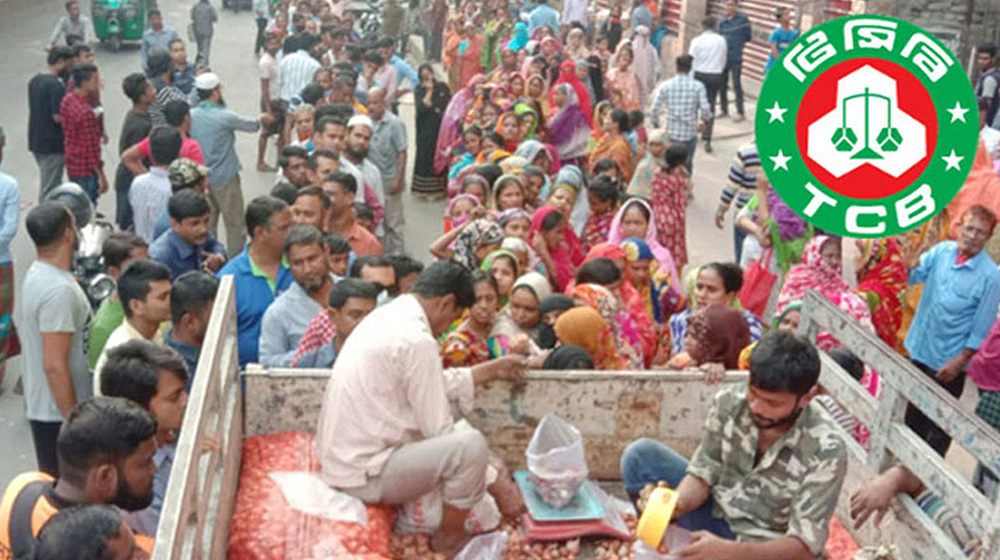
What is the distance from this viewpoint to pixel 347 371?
4.14m

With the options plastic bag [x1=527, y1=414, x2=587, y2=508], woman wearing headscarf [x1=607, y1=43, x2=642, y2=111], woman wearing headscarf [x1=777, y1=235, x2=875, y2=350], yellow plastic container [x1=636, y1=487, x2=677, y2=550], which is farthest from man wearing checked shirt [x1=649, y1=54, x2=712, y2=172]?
yellow plastic container [x1=636, y1=487, x2=677, y2=550]

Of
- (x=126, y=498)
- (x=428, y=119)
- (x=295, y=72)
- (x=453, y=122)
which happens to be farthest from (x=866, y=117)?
(x=295, y=72)

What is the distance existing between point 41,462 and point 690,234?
7.71 m

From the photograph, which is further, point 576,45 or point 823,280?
point 576,45

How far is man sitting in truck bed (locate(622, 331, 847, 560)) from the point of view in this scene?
11.4ft

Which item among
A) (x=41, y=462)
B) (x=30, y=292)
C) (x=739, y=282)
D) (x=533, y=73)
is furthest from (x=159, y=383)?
(x=533, y=73)

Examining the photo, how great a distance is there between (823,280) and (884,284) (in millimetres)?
716

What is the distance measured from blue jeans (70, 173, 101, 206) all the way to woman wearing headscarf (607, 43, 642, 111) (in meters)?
6.34

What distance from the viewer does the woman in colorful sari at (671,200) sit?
8.07 m

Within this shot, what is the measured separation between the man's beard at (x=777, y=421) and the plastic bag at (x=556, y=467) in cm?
110

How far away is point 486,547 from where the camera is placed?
439 centimetres

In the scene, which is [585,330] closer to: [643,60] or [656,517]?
[656,517]

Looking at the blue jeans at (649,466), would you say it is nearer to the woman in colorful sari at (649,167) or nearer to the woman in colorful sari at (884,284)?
the woman in colorful sari at (884,284)

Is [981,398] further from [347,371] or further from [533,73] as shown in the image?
[533,73]
